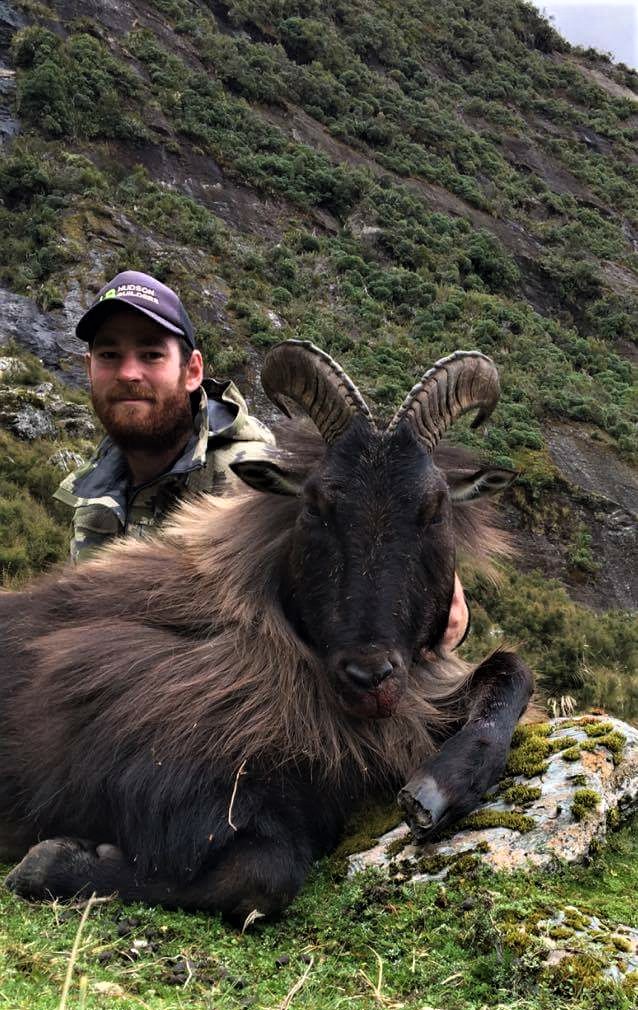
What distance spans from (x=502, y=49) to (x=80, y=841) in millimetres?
68725

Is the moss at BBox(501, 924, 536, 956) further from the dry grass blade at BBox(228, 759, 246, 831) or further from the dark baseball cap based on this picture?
the dark baseball cap

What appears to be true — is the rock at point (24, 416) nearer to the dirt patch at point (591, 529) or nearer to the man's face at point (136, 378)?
the man's face at point (136, 378)

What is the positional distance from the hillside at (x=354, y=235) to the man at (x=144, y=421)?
7.02 feet

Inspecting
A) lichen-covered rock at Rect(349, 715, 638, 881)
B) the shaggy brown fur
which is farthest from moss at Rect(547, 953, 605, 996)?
the shaggy brown fur

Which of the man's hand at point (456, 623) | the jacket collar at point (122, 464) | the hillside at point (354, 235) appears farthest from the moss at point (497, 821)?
the jacket collar at point (122, 464)

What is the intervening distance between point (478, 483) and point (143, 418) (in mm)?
2443

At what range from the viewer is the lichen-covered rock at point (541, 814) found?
2.95 metres

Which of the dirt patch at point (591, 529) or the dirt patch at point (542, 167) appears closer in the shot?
the dirt patch at point (591, 529)

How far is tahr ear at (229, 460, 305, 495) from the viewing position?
3.85m

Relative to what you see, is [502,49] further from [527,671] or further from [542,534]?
[527,671]

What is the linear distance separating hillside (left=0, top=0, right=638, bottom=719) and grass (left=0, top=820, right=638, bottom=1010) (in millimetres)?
2534

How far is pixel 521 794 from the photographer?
127 inches

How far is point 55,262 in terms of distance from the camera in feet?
73.9

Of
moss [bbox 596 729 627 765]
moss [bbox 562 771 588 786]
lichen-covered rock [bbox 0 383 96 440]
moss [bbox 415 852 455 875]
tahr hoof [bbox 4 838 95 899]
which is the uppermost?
moss [bbox 596 729 627 765]
